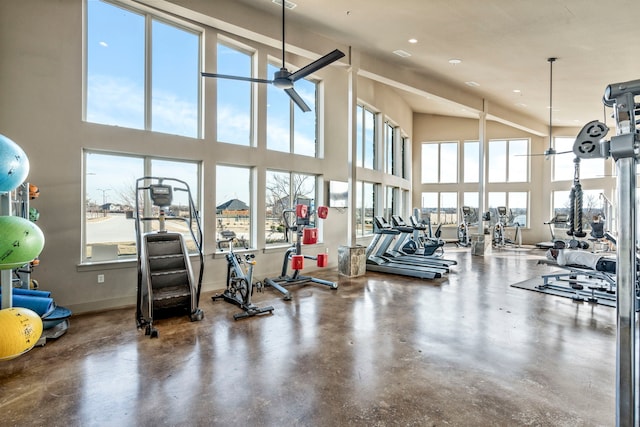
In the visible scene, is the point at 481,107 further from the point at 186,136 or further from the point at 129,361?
the point at 129,361

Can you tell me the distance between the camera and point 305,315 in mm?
4547

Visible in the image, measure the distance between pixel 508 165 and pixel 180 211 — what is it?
509 inches

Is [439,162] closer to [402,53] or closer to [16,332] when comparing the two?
[402,53]

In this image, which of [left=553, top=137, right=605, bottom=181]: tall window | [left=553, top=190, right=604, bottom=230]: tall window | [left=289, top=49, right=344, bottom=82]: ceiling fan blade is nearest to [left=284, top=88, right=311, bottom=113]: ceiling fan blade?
[left=289, top=49, right=344, bottom=82]: ceiling fan blade

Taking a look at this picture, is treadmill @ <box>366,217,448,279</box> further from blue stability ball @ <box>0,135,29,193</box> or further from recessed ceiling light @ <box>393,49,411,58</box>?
blue stability ball @ <box>0,135,29,193</box>

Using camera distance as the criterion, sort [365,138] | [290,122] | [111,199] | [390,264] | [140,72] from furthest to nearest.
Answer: [365,138]
[390,264]
[290,122]
[140,72]
[111,199]

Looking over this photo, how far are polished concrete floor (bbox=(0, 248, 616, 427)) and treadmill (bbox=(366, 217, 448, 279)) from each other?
7.00 ft

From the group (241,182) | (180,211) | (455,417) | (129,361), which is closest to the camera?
(455,417)

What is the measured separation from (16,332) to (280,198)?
4.98 m

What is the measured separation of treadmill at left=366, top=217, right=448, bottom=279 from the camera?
23.1 ft

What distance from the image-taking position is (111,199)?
5117 mm

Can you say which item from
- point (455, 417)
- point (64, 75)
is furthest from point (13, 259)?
point (455, 417)

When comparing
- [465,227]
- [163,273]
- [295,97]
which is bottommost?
[163,273]

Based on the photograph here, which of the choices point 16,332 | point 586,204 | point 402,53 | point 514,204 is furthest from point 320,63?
point 586,204
